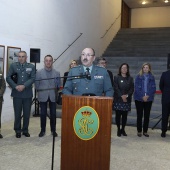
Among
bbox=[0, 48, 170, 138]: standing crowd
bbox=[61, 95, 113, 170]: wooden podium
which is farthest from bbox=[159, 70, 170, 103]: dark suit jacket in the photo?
bbox=[61, 95, 113, 170]: wooden podium

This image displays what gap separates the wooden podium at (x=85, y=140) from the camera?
7.13ft

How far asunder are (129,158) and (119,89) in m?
1.48

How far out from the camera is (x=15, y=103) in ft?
14.2

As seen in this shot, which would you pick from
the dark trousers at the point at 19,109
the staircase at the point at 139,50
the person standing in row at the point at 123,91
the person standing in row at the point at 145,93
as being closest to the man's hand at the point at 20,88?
the dark trousers at the point at 19,109

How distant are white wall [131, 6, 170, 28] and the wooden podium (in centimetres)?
1341

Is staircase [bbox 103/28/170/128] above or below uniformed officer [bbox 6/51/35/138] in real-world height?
above

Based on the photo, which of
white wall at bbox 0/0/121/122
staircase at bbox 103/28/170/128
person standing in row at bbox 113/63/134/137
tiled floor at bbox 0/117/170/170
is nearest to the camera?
tiled floor at bbox 0/117/170/170

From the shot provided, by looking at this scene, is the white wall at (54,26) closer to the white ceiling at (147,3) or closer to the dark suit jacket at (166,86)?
the white ceiling at (147,3)

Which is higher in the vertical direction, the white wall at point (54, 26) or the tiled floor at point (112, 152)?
the white wall at point (54, 26)

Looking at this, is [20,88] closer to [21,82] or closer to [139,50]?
[21,82]

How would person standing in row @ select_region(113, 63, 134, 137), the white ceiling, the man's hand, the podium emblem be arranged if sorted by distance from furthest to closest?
the white ceiling, person standing in row @ select_region(113, 63, 134, 137), the man's hand, the podium emblem

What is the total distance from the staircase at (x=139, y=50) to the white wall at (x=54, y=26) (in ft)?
2.35

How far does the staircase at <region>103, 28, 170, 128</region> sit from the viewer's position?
808 centimetres

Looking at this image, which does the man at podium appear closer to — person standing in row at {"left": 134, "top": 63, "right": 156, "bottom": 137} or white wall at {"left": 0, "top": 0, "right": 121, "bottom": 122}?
person standing in row at {"left": 134, "top": 63, "right": 156, "bottom": 137}
